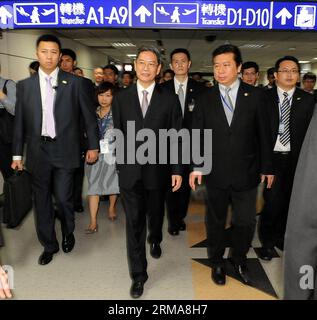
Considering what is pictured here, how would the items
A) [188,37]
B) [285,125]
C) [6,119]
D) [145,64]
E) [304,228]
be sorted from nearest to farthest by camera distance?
[304,228] → [145,64] → [285,125] → [6,119] → [188,37]

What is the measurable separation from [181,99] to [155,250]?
1.40 metres

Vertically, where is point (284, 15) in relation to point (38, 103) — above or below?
above

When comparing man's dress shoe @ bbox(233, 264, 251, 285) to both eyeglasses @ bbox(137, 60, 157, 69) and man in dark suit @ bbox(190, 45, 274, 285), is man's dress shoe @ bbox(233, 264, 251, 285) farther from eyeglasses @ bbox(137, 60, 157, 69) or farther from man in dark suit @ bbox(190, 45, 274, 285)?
eyeglasses @ bbox(137, 60, 157, 69)

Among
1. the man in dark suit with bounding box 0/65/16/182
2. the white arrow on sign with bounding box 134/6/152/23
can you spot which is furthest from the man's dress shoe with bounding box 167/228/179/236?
the white arrow on sign with bounding box 134/6/152/23

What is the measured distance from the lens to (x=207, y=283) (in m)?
2.49

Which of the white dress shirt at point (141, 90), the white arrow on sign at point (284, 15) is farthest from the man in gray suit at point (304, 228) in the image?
the white arrow on sign at point (284, 15)

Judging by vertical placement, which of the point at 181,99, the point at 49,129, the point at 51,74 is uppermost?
the point at 51,74

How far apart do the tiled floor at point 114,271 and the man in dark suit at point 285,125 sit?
483mm

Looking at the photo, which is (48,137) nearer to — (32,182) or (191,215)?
(32,182)

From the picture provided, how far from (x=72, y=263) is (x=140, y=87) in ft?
4.71

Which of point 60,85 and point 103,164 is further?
point 103,164

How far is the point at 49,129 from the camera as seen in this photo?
2.75 meters

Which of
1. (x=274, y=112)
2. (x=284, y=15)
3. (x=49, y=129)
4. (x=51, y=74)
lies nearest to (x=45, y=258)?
(x=49, y=129)

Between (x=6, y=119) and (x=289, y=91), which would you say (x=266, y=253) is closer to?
(x=289, y=91)
